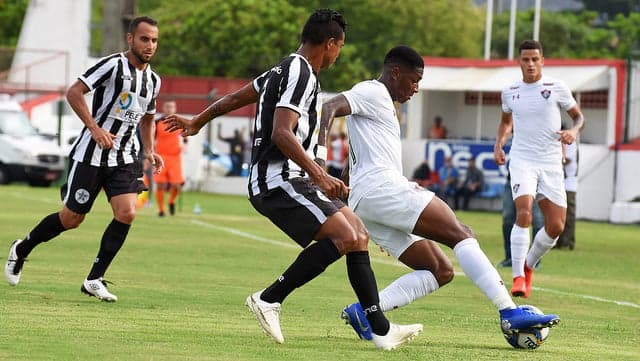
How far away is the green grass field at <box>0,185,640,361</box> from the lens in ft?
29.8

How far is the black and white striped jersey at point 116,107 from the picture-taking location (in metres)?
11.8

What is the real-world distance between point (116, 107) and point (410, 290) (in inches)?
128

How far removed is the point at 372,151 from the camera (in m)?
9.59

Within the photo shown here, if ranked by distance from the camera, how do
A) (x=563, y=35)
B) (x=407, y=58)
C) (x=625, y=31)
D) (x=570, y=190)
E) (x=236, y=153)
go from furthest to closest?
(x=563, y=35) → (x=625, y=31) → (x=236, y=153) → (x=570, y=190) → (x=407, y=58)

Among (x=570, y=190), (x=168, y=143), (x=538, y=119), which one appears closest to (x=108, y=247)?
(x=538, y=119)

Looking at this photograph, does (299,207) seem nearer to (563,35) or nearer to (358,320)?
(358,320)

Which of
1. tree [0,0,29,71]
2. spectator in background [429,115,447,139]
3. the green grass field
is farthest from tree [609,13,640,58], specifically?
the green grass field

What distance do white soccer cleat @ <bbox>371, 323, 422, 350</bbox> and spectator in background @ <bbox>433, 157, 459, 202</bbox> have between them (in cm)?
2644

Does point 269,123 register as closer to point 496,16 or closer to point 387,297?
point 387,297

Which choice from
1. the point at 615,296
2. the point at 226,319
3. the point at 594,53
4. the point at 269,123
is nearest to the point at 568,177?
the point at 615,296

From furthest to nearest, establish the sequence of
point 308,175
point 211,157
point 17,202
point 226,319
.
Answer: point 211,157 < point 17,202 < point 226,319 < point 308,175

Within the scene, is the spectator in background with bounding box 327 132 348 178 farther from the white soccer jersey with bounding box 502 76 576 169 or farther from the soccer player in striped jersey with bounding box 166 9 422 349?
the soccer player in striped jersey with bounding box 166 9 422 349

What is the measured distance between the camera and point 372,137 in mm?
9578

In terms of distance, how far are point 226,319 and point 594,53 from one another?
6580 cm
